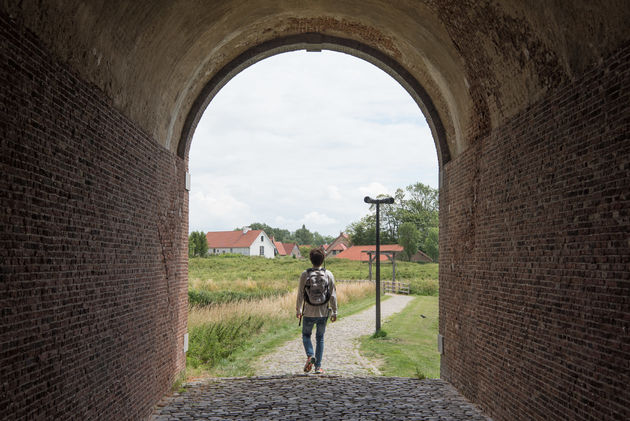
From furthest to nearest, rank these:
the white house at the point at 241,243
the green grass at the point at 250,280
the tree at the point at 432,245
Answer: the white house at the point at 241,243 → the tree at the point at 432,245 → the green grass at the point at 250,280

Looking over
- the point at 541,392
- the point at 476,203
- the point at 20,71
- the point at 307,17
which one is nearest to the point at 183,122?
the point at 307,17

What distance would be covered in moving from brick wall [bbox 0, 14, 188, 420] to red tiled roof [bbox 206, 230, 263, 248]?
85.1 meters

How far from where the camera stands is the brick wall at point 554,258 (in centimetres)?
404

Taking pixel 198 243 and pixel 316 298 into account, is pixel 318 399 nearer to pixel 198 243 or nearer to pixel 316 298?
pixel 316 298

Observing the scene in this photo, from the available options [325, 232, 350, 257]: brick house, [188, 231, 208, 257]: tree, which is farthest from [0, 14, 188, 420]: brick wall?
[325, 232, 350, 257]: brick house

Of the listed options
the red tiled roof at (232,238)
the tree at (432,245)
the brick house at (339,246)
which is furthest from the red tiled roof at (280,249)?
the tree at (432,245)

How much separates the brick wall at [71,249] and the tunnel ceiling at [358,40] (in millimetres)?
331

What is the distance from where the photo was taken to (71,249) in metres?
4.54

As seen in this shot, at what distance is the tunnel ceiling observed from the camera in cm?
439

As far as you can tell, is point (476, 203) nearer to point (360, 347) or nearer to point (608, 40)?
point (608, 40)

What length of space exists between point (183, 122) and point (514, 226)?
538cm

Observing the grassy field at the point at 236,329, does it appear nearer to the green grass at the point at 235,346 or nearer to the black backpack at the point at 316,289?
the green grass at the point at 235,346

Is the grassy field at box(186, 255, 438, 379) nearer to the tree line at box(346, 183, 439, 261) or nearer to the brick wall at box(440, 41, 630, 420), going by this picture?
the brick wall at box(440, 41, 630, 420)

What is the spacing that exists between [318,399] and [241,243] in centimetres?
8564
